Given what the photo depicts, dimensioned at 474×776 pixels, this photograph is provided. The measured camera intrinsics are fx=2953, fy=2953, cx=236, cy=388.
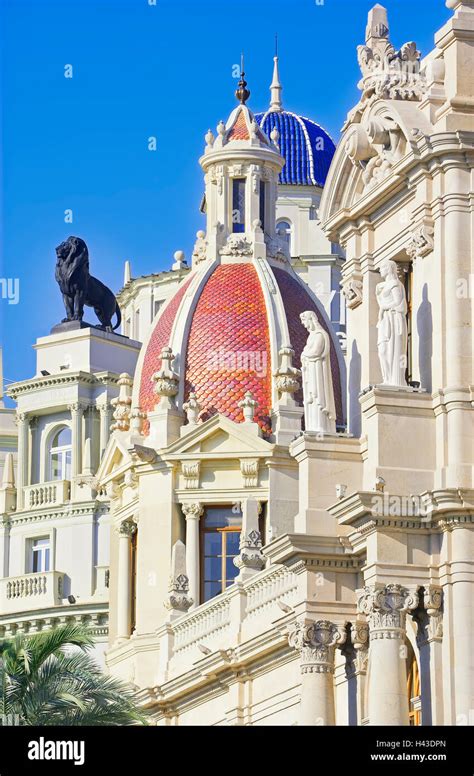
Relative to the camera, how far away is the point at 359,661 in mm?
45438

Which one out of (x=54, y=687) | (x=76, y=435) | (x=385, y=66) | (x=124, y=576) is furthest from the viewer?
(x=76, y=435)

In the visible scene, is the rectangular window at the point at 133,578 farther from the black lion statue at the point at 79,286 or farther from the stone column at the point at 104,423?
the black lion statue at the point at 79,286

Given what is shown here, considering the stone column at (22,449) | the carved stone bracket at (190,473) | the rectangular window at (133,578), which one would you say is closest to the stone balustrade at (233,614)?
the carved stone bracket at (190,473)

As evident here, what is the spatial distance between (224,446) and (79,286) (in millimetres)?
19150

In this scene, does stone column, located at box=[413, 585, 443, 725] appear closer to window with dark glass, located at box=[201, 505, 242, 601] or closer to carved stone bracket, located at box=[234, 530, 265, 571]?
carved stone bracket, located at box=[234, 530, 265, 571]

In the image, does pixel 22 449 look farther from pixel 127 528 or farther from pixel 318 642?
pixel 318 642

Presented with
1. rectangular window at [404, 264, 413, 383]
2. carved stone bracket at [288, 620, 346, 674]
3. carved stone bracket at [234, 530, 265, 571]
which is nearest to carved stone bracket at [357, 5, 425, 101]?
rectangular window at [404, 264, 413, 383]

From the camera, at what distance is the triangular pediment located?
6369cm

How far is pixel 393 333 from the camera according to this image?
4391 cm

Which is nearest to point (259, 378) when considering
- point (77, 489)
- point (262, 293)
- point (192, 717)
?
point (262, 293)

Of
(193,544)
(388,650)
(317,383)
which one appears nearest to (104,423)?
(193,544)

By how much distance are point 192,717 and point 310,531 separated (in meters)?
13.5

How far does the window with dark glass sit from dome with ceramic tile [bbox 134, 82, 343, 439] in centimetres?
198
